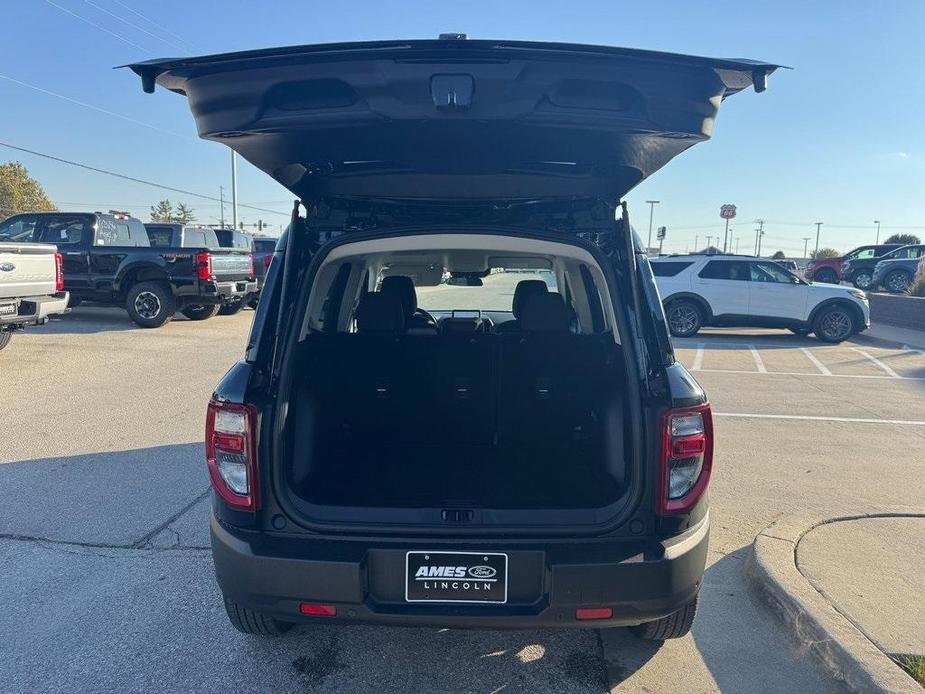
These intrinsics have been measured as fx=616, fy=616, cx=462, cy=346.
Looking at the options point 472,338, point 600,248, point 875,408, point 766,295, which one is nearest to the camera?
point 600,248

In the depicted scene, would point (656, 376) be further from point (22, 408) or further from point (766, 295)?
point (766, 295)

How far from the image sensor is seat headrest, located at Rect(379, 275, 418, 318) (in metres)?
3.62

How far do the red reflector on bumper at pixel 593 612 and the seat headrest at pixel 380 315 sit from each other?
1.83 metres

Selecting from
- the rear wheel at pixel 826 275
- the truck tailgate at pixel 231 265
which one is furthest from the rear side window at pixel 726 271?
the rear wheel at pixel 826 275

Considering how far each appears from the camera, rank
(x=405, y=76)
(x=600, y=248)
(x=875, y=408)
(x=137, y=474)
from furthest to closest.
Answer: (x=875, y=408)
(x=137, y=474)
(x=600, y=248)
(x=405, y=76)

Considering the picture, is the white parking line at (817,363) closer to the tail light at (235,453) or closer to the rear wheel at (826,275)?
the tail light at (235,453)

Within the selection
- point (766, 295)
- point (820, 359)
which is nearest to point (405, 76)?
point (820, 359)

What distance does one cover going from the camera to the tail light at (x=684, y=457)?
2223 millimetres

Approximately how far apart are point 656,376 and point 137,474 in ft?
13.1

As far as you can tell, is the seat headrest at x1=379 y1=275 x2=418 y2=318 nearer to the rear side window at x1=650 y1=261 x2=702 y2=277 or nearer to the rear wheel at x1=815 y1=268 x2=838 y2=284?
the rear side window at x1=650 y1=261 x2=702 y2=277

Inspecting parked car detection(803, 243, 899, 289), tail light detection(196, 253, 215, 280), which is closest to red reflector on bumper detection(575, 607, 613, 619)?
tail light detection(196, 253, 215, 280)

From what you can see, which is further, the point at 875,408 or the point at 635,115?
the point at 875,408

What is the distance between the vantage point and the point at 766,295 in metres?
12.6

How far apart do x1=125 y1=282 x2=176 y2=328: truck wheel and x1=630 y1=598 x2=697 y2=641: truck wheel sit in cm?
1129
